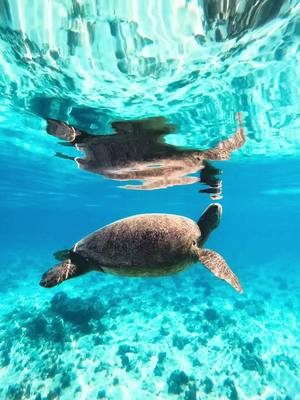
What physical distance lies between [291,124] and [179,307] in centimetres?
1355

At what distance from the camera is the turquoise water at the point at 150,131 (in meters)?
6.02

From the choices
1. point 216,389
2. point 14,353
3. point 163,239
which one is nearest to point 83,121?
point 163,239

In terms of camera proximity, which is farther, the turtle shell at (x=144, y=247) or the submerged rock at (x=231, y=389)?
the submerged rock at (x=231, y=389)

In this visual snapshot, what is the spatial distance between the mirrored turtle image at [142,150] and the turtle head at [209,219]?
6478 millimetres

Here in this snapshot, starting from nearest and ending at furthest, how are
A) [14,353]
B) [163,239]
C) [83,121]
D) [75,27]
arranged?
[163,239]
[75,27]
[83,121]
[14,353]

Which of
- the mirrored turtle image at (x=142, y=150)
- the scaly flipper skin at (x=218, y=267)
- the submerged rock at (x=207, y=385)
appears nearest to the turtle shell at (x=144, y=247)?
the scaly flipper skin at (x=218, y=267)

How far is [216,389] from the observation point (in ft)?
33.9

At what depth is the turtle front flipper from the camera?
14.0 ft

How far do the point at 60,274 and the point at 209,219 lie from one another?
9.78 ft

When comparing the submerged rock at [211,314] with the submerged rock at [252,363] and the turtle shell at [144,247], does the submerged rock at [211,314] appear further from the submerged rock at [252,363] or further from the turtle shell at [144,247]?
the turtle shell at [144,247]

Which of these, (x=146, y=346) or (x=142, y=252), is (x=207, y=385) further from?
(x=142, y=252)

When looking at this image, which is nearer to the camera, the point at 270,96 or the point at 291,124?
the point at 270,96

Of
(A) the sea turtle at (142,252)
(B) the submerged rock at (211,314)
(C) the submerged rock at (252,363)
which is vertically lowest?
(B) the submerged rock at (211,314)

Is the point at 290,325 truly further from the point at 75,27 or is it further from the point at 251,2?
the point at 75,27
